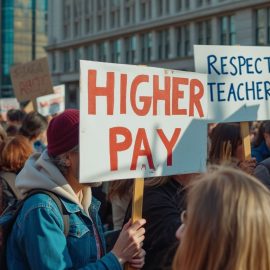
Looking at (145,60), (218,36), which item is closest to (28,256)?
(218,36)

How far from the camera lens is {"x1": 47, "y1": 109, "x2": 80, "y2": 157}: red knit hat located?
277cm

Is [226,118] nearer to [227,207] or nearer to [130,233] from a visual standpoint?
[130,233]

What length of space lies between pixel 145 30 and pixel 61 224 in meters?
45.7

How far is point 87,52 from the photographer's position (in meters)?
56.0

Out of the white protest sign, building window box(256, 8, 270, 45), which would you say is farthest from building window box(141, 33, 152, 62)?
the white protest sign

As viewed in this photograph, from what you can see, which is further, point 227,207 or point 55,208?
point 55,208

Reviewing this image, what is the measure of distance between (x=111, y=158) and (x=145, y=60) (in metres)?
45.7

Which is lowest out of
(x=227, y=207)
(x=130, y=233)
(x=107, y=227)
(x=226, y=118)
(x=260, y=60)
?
(x=107, y=227)

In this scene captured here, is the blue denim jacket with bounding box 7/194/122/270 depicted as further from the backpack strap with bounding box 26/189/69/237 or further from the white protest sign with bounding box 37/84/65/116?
the white protest sign with bounding box 37/84/65/116

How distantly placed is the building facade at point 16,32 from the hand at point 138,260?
66354 millimetres

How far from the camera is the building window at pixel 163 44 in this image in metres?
46.0

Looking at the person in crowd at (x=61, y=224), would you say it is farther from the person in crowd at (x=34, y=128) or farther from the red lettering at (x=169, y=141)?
the person in crowd at (x=34, y=128)

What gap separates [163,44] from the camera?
152 ft

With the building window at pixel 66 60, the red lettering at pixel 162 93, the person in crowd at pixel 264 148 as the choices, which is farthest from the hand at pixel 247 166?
the building window at pixel 66 60
